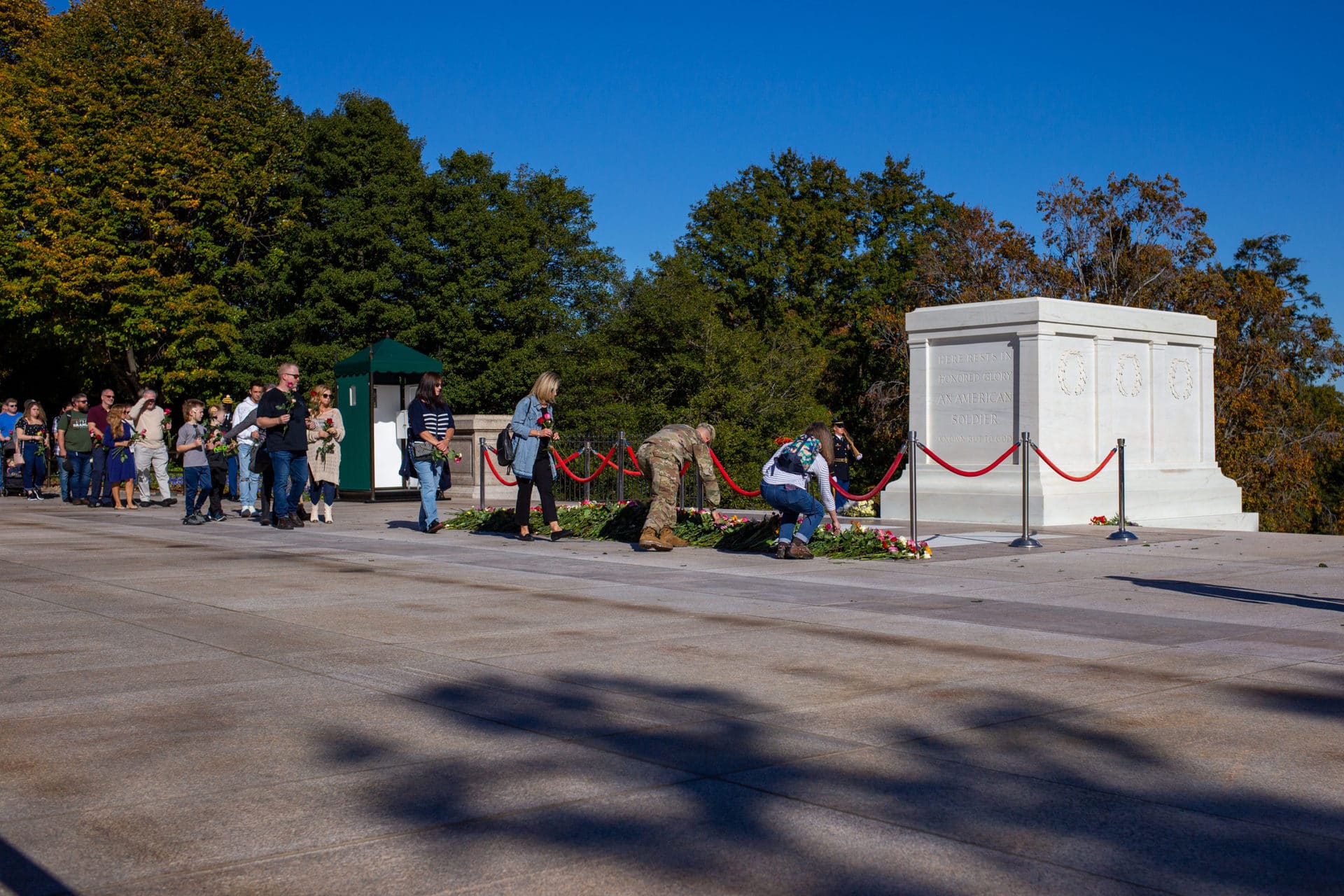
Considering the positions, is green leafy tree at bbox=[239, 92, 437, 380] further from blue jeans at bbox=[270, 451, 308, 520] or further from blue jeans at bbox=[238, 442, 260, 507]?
blue jeans at bbox=[270, 451, 308, 520]

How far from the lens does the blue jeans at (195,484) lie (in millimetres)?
17734

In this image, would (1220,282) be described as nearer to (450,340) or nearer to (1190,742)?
(450,340)

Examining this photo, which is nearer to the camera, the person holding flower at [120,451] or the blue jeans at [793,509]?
the blue jeans at [793,509]

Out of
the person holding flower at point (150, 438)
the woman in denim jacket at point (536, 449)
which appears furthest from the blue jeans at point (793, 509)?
the person holding flower at point (150, 438)

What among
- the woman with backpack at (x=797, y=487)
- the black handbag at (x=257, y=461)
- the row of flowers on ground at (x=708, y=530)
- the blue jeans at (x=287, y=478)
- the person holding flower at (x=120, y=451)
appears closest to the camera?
the woman with backpack at (x=797, y=487)

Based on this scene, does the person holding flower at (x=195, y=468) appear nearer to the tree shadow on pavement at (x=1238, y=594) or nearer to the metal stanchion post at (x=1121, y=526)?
the metal stanchion post at (x=1121, y=526)

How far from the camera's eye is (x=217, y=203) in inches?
1516

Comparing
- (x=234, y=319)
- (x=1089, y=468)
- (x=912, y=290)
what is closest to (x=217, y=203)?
(x=234, y=319)

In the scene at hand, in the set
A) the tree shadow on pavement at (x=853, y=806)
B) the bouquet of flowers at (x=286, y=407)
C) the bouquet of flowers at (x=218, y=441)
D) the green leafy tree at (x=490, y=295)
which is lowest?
the tree shadow on pavement at (x=853, y=806)

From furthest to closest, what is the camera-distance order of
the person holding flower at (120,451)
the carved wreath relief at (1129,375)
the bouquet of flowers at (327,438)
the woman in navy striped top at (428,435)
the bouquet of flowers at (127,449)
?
1. the bouquet of flowers at (127,449)
2. the person holding flower at (120,451)
3. the carved wreath relief at (1129,375)
4. the bouquet of flowers at (327,438)
5. the woman in navy striped top at (428,435)

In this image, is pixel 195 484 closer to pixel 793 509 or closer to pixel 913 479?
pixel 793 509

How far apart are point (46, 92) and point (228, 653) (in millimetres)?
34789

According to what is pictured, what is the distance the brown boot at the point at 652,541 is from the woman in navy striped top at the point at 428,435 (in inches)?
142

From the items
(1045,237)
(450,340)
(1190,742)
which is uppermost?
(1045,237)
